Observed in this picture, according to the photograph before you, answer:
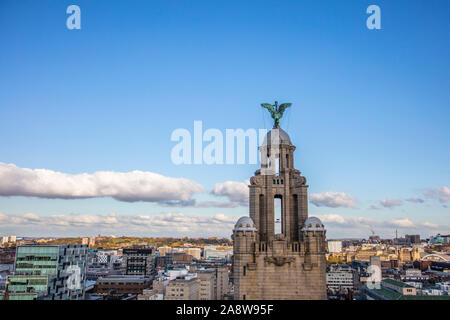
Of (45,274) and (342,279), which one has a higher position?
(45,274)

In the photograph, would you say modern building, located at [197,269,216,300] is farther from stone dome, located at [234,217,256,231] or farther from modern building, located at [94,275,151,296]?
stone dome, located at [234,217,256,231]

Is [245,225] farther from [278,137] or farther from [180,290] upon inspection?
[180,290]

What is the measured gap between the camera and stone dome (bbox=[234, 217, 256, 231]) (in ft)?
Result: 77.5

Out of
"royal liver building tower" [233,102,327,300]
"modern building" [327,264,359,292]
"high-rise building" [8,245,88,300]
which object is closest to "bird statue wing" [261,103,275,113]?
"royal liver building tower" [233,102,327,300]

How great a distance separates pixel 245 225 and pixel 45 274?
266 ft

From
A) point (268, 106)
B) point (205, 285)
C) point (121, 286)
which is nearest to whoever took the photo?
point (268, 106)

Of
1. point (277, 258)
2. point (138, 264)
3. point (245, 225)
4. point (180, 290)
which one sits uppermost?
point (245, 225)

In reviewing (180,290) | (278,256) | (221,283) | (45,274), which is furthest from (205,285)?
(278,256)

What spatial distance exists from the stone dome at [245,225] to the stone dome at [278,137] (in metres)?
6.03

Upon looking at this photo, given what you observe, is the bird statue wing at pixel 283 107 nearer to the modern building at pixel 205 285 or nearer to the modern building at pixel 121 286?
the modern building at pixel 205 285

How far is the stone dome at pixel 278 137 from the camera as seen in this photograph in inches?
1021

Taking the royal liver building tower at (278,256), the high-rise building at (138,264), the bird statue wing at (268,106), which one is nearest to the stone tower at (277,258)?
the royal liver building tower at (278,256)

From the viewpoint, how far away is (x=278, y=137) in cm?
2597

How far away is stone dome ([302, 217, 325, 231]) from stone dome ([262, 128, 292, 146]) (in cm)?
594
